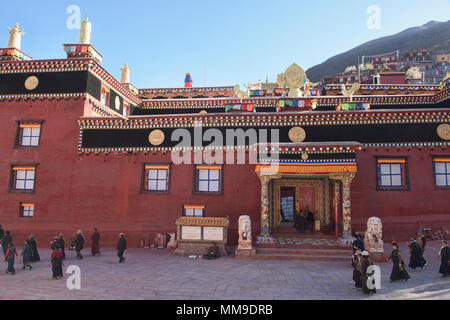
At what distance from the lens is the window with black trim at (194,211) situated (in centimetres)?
1538

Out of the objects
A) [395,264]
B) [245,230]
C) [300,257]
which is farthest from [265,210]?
[395,264]

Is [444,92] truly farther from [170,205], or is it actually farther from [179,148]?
[170,205]

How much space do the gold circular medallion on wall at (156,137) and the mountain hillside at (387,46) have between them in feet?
265

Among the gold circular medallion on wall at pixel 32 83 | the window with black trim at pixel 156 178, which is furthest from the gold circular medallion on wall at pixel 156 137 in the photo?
the gold circular medallion on wall at pixel 32 83

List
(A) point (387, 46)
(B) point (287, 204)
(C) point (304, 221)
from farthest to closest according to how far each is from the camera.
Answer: (A) point (387, 46) < (B) point (287, 204) < (C) point (304, 221)

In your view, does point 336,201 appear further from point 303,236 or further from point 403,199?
point 403,199

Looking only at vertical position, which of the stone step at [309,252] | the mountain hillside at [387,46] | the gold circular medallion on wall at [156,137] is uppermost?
the mountain hillside at [387,46]

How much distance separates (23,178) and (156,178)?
7245mm

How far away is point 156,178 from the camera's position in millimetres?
15875

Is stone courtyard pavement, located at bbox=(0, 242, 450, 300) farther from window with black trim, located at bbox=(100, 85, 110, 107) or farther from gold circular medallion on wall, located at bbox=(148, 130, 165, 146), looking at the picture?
window with black trim, located at bbox=(100, 85, 110, 107)

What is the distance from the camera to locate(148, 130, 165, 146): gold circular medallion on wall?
52.3 ft

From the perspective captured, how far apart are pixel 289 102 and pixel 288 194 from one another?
5.26 metres

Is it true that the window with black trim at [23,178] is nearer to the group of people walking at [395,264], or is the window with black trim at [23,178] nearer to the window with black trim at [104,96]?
the window with black trim at [104,96]

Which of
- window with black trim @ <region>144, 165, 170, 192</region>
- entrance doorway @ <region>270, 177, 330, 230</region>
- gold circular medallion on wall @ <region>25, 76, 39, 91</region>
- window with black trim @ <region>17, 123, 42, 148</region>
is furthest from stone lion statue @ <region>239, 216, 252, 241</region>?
gold circular medallion on wall @ <region>25, 76, 39, 91</region>
